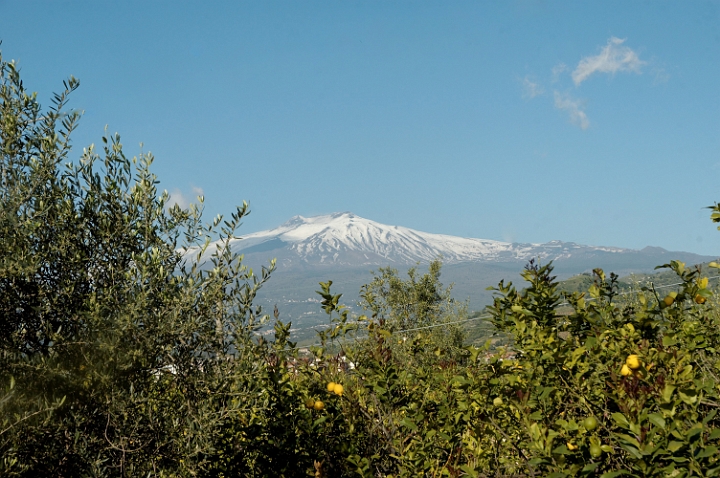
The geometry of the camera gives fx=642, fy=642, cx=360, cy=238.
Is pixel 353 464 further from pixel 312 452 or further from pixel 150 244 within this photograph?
pixel 150 244

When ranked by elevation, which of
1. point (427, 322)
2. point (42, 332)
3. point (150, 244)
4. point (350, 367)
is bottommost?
point (427, 322)

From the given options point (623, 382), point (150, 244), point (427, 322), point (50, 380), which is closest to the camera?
point (623, 382)

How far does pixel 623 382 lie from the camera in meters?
3.19

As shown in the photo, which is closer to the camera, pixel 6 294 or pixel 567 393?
pixel 6 294

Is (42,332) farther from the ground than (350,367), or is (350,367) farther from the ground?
(42,332)

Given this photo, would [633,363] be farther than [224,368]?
No

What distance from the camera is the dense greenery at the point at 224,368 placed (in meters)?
3.63

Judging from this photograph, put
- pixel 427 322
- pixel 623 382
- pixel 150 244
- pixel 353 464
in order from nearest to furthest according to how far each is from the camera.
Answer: pixel 623 382 → pixel 150 244 → pixel 353 464 → pixel 427 322

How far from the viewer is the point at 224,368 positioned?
407 cm

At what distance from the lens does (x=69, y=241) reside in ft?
13.1

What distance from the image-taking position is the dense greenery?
3.63 metres

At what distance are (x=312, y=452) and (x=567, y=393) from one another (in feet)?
5.94

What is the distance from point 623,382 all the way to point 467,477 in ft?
4.09

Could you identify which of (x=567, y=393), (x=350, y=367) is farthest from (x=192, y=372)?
(x=567, y=393)
